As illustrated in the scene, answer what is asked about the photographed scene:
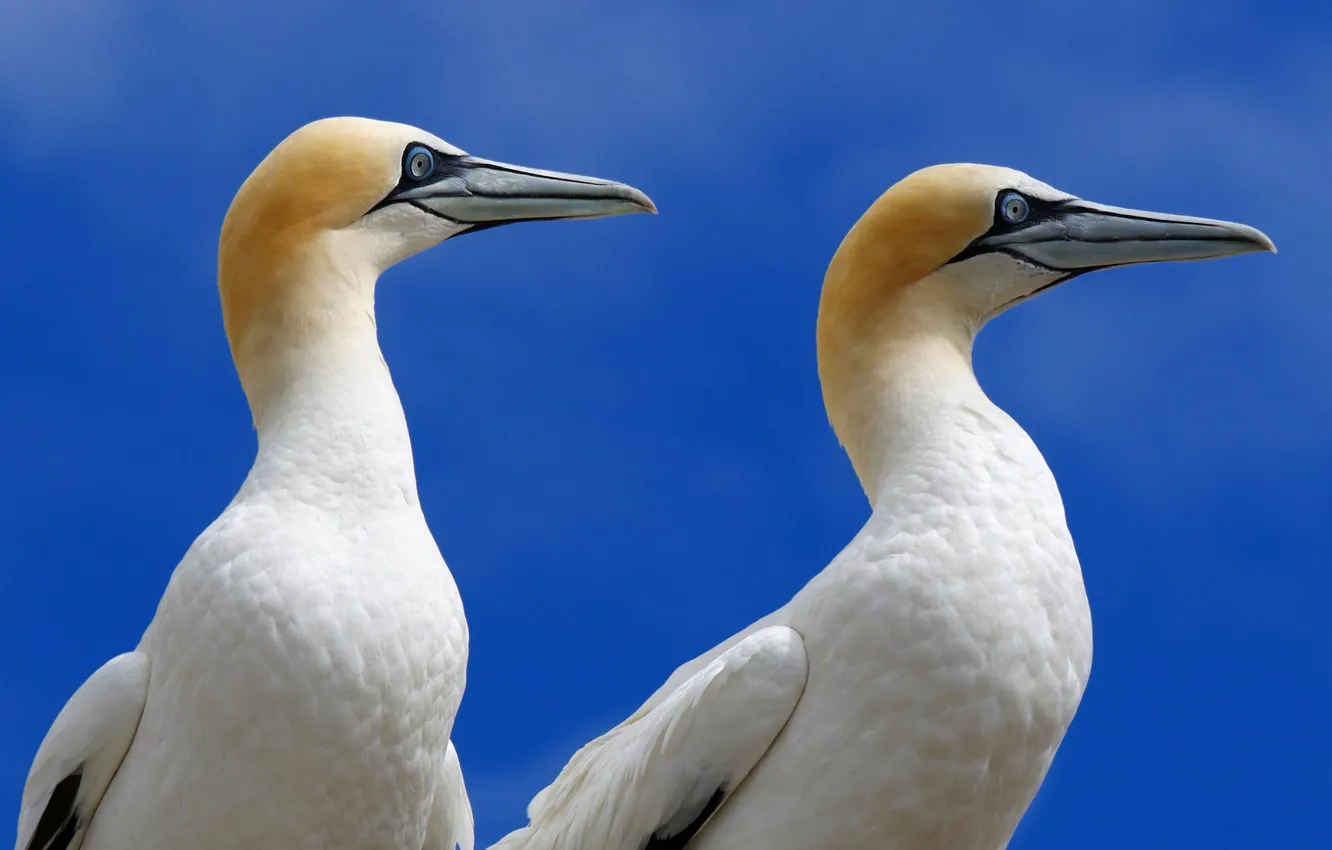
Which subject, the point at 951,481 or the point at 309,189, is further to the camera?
the point at 309,189

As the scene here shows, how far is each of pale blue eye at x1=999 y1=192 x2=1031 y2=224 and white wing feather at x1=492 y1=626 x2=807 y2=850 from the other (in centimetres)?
172

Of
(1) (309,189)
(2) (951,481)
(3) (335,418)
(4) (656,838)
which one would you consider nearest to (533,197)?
(1) (309,189)

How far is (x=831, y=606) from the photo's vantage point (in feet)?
17.9

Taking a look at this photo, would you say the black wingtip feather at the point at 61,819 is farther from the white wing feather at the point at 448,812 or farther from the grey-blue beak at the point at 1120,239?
the grey-blue beak at the point at 1120,239

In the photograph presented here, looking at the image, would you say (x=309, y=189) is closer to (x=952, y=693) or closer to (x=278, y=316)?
(x=278, y=316)

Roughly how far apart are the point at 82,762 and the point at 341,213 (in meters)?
1.88

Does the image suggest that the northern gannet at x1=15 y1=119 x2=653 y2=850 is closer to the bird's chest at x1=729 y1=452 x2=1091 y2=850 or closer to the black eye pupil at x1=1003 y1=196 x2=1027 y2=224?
the bird's chest at x1=729 y1=452 x2=1091 y2=850

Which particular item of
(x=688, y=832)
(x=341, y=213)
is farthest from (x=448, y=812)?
(x=341, y=213)

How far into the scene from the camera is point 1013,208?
6.44 meters

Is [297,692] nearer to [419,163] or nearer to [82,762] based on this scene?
[82,762]

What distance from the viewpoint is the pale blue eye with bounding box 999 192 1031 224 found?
641 cm

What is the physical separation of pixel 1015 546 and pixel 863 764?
2.49ft

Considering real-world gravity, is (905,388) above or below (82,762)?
above

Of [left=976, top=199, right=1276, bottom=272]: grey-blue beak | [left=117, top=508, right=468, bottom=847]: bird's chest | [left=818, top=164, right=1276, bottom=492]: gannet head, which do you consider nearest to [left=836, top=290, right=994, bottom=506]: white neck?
[left=818, top=164, right=1276, bottom=492]: gannet head
